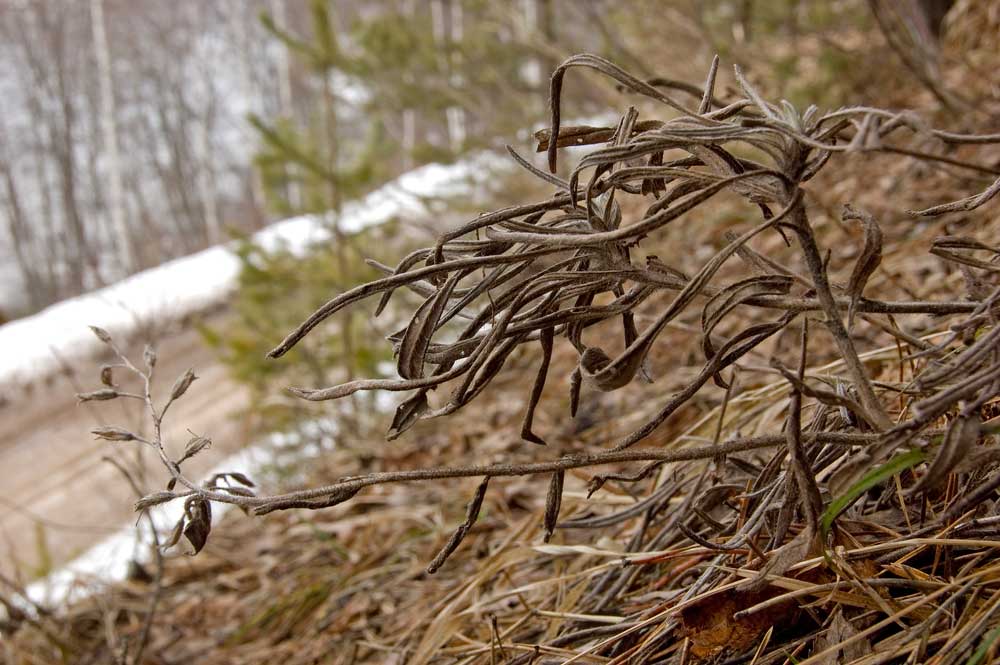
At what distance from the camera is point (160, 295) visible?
7.33 meters

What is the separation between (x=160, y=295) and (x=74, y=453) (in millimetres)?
1542

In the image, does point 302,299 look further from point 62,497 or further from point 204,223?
point 204,223

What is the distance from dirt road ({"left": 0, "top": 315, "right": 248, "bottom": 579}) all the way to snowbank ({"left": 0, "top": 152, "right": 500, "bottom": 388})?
272mm

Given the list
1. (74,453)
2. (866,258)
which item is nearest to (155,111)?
(74,453)

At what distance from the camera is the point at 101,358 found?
7.61m

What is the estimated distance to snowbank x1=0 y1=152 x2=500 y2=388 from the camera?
5.70m

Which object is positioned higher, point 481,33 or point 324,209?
point 481,33

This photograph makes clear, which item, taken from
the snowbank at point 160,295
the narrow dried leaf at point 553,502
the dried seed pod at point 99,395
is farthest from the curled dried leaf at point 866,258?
the snowbank at point 160,295

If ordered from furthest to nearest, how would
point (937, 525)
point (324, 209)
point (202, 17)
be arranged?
1. point (202, 17)
2. point (324, 209)
3. point (937, 525)

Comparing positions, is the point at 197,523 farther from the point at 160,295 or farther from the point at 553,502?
the point at 160,295

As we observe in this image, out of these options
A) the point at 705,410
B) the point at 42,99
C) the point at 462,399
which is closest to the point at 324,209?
the point at 705,410

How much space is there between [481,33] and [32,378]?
518cm

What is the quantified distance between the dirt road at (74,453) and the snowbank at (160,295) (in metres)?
0.27

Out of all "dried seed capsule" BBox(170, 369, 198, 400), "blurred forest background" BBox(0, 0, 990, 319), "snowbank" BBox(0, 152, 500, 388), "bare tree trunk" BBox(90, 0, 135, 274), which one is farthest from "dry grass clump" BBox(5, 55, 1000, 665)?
"bare tree trunk" BBox(90, 0, 135, 274)
